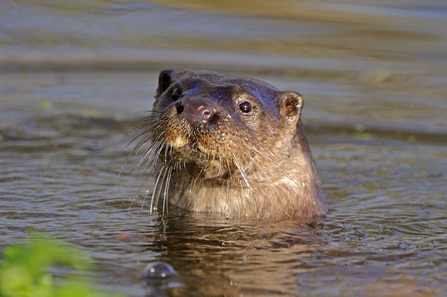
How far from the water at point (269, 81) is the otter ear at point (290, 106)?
73cm

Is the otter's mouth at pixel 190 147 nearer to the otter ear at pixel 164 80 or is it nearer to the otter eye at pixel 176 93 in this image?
the otter eye at pixel 176 93

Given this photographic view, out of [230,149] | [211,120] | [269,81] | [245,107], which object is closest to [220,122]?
[211,120]

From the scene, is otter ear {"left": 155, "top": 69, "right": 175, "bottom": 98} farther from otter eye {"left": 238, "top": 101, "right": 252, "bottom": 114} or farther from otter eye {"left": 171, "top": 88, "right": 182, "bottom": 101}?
otter eye {"left": 238, "top": 101, "right": 252, "bottom": 114}

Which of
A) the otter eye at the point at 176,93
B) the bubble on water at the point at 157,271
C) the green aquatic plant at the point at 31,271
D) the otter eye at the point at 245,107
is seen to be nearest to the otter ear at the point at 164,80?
the otter eye at the point at 176,93

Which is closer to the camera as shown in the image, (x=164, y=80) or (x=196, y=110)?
(x=196, y=110)

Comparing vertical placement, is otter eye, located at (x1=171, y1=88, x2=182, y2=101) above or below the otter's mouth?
above

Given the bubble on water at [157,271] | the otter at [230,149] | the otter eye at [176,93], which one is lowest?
the bubble on water at [157,271]

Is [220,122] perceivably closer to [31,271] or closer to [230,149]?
[230,149]

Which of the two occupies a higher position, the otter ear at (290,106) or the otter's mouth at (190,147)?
the otter ear at (290,106)

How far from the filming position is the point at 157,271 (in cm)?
354

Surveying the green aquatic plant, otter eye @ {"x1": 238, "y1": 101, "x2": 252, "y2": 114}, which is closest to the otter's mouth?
otter eye @ {"x1": 238, "y1": 101, "x2": 252, "y2": 114}

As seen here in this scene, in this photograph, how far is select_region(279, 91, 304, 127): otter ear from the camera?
492cm

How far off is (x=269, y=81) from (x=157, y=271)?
249 inches

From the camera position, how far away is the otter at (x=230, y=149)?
4.21 metres
